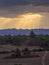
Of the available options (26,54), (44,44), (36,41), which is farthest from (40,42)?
(26,54)

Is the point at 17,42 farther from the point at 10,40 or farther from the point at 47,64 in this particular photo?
the point at 47,64

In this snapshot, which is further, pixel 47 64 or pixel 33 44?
pixel 33 44

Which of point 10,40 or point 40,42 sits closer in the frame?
point 40,42

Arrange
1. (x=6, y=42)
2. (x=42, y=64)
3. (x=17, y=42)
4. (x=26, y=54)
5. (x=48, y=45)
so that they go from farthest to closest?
1. (x=6, y=42)
2. (x=17, y=42)
3. (x=48, y=45)
4. (x=26, y=54)
5. (x=42, y=64)

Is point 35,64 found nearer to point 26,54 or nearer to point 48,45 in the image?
point 26,54

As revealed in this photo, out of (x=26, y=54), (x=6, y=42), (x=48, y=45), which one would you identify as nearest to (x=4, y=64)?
(x=26, y=54)

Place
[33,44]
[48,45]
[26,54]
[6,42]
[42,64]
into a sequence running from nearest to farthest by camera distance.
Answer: [42,64], [26,54], [48,45], [33,44], [6,42]

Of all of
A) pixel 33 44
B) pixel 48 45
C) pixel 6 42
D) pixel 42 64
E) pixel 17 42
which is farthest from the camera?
pixel 6 42

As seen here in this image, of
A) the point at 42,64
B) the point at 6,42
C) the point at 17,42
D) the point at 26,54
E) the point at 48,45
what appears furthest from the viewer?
the point at 6,42

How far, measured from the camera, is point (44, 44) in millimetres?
85250

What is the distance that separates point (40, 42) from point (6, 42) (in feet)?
60.0

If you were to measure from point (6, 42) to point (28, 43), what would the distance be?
1444 centimetres

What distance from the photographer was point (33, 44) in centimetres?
9262

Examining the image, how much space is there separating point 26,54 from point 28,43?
35521mm
